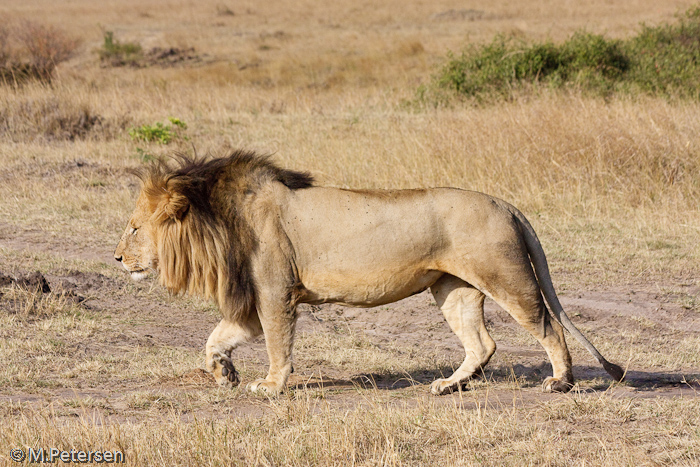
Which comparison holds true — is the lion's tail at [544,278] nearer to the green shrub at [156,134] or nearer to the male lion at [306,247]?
the male lion at [306,247]

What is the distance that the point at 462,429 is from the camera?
12.7ft

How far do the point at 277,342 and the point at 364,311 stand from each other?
2.47 m

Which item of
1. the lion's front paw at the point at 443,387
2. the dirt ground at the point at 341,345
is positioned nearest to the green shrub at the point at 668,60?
the dirt ground at the point at 341,345

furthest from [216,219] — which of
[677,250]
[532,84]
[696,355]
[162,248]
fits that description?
[532,84]

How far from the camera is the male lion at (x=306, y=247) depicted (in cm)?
454

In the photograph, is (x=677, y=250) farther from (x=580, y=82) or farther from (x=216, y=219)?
(x=580, y=82)

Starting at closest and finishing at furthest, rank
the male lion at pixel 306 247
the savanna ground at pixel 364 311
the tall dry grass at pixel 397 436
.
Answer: the tall dry grass at pixel 397 436, the savanna ground at pixel 364 311, the male lion at pixel 306 247

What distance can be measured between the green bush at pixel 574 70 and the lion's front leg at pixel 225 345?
9.60 metres

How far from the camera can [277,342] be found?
4.61 meters

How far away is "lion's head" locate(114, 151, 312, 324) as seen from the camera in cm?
457

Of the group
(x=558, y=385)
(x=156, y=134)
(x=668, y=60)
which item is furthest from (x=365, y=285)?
(x=668, y=60)

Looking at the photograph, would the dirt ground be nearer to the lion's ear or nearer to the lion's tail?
the lion's tail

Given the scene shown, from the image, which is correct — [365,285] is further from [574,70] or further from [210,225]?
[574,70]

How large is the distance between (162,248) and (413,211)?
139 centimetres
